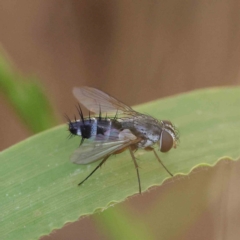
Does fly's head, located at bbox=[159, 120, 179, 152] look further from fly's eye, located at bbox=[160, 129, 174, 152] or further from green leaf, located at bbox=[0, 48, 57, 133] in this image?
green leaf, located at bbox=[0, 48, 57, 133]

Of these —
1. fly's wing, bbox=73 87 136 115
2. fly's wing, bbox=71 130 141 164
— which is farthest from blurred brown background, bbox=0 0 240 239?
fly's wing, bbox=71 130 141 164

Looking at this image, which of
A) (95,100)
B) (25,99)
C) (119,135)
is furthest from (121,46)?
(119,135)

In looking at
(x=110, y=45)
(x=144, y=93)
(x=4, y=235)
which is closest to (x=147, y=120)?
(x=4, y=235)

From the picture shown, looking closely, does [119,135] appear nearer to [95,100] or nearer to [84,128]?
[84,128]

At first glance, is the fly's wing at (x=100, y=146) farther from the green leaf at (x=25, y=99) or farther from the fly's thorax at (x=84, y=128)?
the green leaf at (x=25, y=99)

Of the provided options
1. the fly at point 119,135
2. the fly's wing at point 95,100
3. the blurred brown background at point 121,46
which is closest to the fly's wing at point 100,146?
the fly at point 119,135

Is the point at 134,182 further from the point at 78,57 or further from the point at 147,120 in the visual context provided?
the point at 78,57

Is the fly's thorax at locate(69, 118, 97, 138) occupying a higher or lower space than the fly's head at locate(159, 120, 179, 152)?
higher
